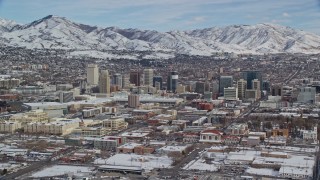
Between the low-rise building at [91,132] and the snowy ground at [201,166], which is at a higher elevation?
the low-rise building at [91,132]

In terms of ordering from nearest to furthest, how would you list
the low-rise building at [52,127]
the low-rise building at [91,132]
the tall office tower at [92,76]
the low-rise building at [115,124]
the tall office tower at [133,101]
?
the low-rise building at [91,132]
the low-rise building at [52,127]
the low-rise building at [115,124]
the tall office tower at [133,101]
the tall office tower at [92,76]

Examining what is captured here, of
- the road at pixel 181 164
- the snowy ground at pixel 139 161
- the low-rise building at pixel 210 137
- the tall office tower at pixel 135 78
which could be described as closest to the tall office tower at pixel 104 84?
the tall office tower at pixel 135 78

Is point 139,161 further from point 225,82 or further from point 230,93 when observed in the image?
point 225,82

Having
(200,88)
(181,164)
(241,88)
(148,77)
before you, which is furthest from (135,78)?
(181,164)

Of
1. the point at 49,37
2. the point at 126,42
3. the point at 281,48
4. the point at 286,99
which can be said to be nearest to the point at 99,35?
the point at 126,42

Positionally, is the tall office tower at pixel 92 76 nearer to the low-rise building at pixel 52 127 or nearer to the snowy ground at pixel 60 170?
the low-rise building at pixel 52 127

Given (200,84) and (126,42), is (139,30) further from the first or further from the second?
(200,84)
